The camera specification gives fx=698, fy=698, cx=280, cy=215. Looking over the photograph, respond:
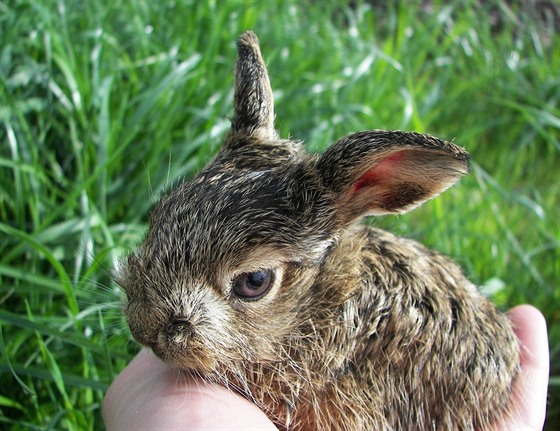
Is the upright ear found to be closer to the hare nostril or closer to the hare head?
the hare head

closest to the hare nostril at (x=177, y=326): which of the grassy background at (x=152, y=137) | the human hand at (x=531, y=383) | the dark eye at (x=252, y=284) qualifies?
the dark eye at (x=252, y=284)

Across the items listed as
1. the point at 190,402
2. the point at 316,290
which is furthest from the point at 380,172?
the point at 190,402

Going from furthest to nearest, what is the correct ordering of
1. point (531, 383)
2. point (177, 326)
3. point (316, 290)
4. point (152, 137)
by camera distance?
point (152, 137) → point (531, 383) → point (316, 290) → point (177, 326)

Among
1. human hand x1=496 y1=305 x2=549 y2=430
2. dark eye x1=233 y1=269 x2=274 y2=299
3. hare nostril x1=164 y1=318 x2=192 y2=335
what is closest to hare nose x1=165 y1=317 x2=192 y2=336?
hare nostril x1=164 y1=318 x2=192 y2=335

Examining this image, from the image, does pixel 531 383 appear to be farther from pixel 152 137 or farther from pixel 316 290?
pixel 152 137

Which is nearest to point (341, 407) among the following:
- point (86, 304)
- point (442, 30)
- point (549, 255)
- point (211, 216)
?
point (211, 216)

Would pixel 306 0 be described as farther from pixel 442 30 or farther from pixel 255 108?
pixel 255 108

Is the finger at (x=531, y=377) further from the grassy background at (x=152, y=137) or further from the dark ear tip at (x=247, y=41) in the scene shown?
the dark ear tip at (x=247, y=41)
